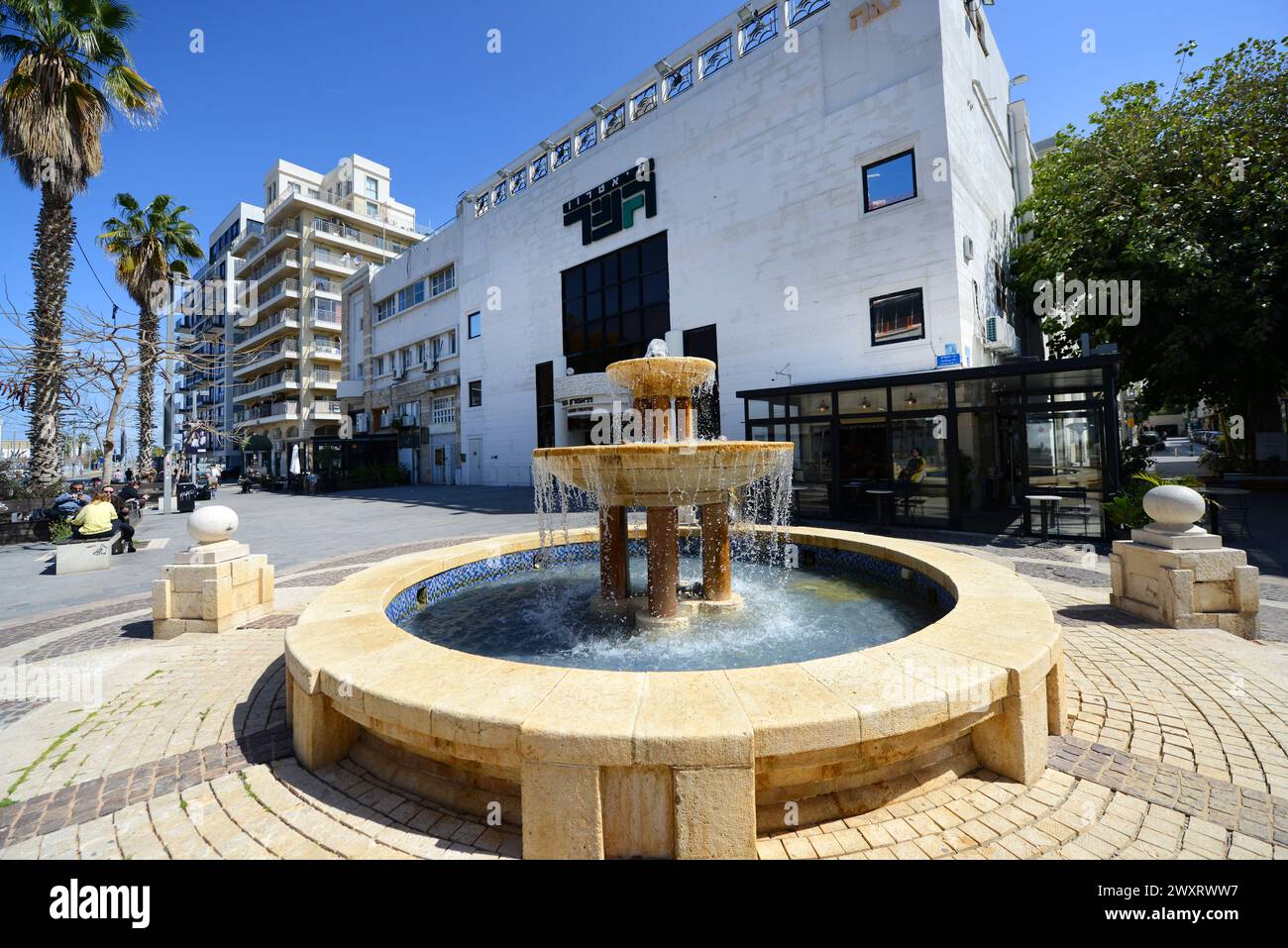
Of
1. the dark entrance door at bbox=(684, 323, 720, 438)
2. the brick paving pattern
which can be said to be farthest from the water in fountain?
the dark entrance door at bbox=(684, 323, 720, 438)

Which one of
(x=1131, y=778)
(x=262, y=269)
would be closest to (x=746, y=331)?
(x=1131, y=778)

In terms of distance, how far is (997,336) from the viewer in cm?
1688

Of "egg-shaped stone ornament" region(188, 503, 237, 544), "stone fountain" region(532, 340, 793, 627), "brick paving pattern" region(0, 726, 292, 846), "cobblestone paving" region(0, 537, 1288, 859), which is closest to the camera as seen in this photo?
"cobblestone paving" region(0, 537, 1288, 859)

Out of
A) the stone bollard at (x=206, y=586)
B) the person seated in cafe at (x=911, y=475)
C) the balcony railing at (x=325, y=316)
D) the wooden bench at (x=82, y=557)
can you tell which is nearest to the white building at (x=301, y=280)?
the balcony railing at (x=325, y=316)

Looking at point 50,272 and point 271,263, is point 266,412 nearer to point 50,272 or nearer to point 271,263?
point 271,263

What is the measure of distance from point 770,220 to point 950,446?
1098 cm

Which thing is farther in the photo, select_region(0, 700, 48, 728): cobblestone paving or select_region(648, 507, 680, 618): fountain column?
select_region(648, 507, 680, 618): fountain column

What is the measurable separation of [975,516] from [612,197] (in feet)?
66.5

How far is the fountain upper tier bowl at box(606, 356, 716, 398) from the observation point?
20.9 feet

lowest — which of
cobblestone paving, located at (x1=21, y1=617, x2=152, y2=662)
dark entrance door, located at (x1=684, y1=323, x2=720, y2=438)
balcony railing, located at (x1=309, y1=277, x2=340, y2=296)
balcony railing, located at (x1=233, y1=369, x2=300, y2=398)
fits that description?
cobblestone paving, located at (x1=21, y1=617, x2=152, y2=662)

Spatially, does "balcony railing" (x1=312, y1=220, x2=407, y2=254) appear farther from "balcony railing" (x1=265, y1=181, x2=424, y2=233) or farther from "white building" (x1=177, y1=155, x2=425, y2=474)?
"balcony railing" (x1=265, y1=181, x2=424, y2=233)

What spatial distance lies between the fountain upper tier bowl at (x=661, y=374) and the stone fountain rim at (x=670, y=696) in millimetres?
3975

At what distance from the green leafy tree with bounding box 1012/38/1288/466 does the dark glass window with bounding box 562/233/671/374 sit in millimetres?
14059

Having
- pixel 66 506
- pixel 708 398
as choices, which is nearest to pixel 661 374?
pixel 708 398
